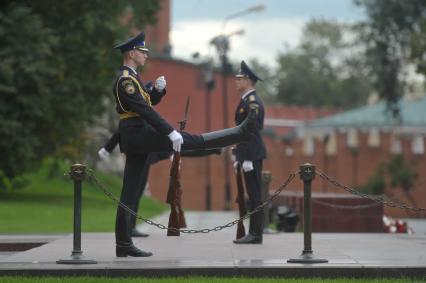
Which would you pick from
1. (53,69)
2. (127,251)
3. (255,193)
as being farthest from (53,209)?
(127,251)

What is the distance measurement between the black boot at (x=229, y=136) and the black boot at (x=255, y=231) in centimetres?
146

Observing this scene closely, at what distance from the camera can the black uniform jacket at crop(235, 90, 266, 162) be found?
14078mm

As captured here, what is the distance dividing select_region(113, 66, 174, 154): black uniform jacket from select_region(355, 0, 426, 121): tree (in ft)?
Result: 141

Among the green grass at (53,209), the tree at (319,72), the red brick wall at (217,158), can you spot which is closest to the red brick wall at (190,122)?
the red brick wall at (217,158)

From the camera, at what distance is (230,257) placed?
484 inches

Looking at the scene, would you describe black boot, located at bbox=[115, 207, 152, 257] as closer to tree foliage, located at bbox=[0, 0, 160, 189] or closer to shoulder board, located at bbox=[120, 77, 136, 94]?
shoulder board, located at bbox=[120, 77, 136, 94]

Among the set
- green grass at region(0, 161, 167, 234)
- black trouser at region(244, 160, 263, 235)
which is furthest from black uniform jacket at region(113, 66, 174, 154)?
green grass at region(0, 161, 167, 234)

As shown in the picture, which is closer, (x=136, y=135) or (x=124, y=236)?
(x=136, y=135)

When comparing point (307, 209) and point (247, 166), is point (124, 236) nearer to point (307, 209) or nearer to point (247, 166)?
point (307, 209)

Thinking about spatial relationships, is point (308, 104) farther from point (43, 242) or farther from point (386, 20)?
point (43, 242)

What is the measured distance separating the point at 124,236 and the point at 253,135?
239 centimetres

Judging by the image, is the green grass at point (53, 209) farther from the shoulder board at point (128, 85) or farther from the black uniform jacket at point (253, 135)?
the shoulder board at point (128, 85)

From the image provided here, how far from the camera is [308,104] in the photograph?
110812 mm

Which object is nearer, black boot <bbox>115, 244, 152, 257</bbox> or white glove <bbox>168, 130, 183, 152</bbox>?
white glove <bbox>168, 130, 183, 152</bbox>
